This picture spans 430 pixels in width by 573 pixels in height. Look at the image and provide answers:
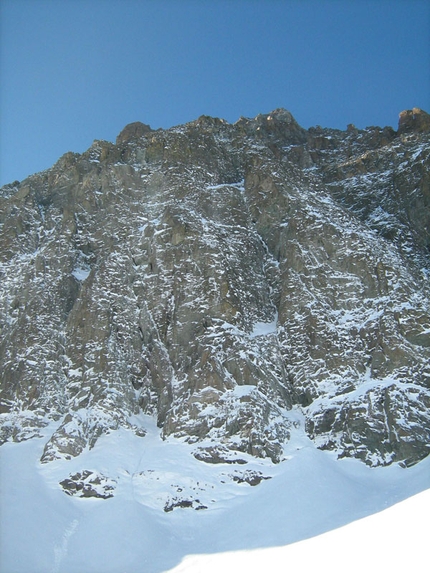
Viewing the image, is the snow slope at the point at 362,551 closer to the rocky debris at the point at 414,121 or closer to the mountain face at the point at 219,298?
the mountain face at the point at 219,298

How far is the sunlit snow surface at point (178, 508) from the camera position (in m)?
21.2

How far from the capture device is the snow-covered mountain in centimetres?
2505

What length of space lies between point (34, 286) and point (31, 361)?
7625mm

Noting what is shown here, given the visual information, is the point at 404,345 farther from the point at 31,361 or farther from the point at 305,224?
the point at 31,361

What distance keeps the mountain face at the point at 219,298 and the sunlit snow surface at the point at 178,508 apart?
1194 mm

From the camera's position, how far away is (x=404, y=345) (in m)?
32.2

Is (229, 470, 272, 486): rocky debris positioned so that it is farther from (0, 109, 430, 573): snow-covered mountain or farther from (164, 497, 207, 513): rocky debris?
(164, 497, 207, 513): rocky debris

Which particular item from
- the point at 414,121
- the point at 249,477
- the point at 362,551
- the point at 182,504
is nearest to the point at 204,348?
the point at 249,477

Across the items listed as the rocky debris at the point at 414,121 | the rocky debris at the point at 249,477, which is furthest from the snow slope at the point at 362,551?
the rocky debris at the point at 414,121

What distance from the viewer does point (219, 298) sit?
1439 inches

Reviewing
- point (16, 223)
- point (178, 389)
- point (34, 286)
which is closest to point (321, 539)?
point (178, 389)

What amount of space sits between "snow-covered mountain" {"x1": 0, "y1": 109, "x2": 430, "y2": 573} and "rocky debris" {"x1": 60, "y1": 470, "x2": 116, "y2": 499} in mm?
81

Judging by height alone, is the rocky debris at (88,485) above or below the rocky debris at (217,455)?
below

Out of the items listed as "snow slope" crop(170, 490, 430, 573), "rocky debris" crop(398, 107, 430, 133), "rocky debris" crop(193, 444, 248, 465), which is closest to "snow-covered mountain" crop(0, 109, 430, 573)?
"rocky debris" crop(193, 444, 248, 465)
